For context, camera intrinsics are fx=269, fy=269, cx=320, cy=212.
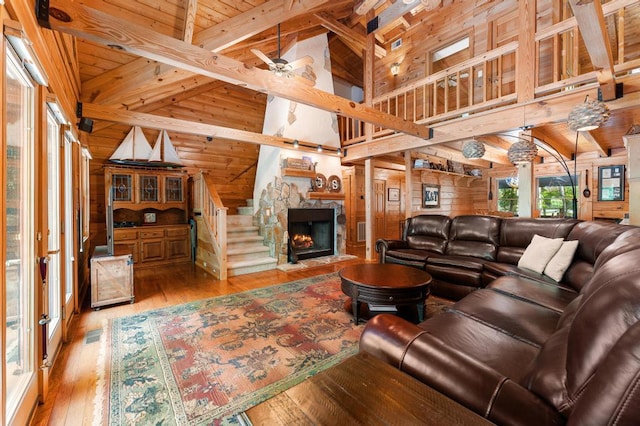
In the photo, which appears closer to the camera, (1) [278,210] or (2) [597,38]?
(2) [597,38]

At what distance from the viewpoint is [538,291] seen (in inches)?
86.7

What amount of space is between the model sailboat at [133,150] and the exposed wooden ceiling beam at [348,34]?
13.2 feet

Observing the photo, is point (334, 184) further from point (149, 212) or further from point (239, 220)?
point (149, 212)

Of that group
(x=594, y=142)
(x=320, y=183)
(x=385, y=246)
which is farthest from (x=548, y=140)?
(x=320, y=183)

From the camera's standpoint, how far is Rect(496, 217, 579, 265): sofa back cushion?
3.10 metres

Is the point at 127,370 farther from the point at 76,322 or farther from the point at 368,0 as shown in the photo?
the point at 368,0

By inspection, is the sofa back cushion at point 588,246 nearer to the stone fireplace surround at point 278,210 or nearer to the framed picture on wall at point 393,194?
the stone fireplace surround at point 278,210

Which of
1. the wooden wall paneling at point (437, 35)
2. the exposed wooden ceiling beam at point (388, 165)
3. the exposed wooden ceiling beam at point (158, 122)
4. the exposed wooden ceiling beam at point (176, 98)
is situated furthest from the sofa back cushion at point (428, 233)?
the exposed wooden ceiling beam at point (176, 98)

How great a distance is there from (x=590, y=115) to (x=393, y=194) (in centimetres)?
530

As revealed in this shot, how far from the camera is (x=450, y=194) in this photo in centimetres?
906

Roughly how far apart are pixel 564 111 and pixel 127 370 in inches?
206

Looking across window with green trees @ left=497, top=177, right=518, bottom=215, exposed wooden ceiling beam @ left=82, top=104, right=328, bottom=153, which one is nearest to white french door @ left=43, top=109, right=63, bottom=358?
exposed wooden ceiling beam @ left=82, top=104, right=328, bottom=153

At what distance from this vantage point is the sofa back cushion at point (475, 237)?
3656 millimetres

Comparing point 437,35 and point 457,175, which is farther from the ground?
point 437,35
